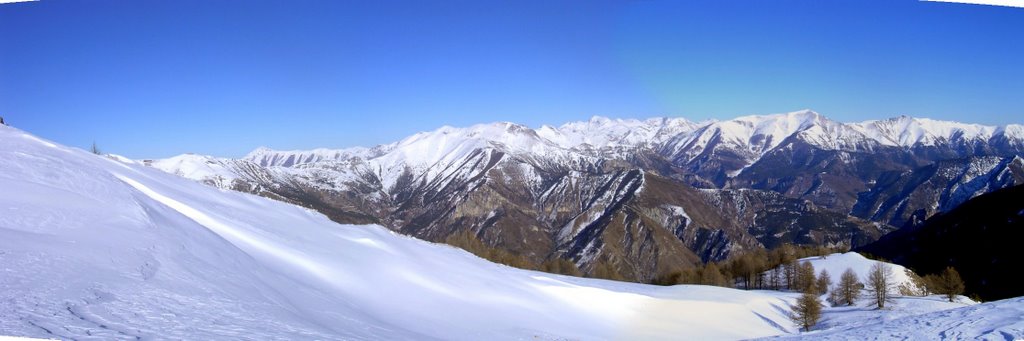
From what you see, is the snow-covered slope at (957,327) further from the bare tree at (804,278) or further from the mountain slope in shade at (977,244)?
the mountain slope in shade at (977,244)

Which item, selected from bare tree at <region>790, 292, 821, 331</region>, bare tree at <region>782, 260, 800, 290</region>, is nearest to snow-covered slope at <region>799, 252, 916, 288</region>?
bare tree at <region>782, 260, 800, 290</region>

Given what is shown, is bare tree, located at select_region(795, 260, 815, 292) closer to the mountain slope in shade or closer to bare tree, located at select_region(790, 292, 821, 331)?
bare tree, located at select_region(790, 292, 821, 331)

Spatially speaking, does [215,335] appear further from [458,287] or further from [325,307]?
[458,287]

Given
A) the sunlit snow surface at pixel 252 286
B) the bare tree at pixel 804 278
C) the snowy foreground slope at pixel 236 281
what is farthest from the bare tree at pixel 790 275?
the sunlit snow surface at pixel 252 286

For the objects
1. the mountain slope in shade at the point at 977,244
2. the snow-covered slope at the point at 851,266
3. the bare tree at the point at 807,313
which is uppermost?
the mountain slope in shade at the point at 977,244

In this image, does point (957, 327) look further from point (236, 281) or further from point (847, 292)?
point (847, 292)

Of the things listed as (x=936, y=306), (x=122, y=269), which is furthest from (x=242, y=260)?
(x=936, y=306)
